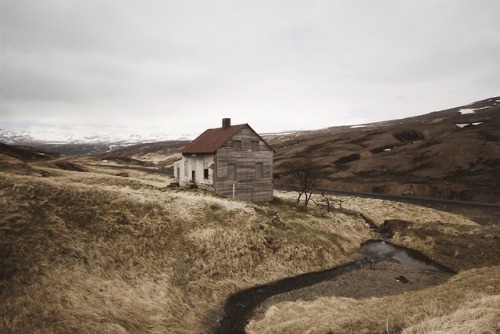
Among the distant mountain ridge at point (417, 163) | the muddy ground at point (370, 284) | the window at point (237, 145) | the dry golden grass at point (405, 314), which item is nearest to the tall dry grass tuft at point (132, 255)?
the muddy ground at point (370, 284)

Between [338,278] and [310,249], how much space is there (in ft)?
12.8

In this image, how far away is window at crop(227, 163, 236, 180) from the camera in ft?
128

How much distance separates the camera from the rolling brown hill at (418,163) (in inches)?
2084

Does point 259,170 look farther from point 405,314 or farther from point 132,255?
point 405,314

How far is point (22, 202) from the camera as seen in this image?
19.3 m

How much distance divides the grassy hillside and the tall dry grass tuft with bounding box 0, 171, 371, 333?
7 centimetres

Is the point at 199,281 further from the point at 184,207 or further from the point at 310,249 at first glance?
the point at 310,249

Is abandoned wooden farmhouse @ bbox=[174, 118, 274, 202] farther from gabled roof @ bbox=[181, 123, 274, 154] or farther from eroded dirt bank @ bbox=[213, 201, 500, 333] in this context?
eroded dirt bank @ bbox=[213, 201, 500, 333]

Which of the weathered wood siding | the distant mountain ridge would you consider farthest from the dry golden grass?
the distant mountain ridge

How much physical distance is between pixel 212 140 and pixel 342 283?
25788 millimetres

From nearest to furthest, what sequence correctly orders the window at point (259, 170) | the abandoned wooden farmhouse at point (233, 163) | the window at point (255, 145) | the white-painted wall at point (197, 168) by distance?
the abandoned wooden farmhouse at point (233, 163) < the white-painted wall at point (197, 168) < the window at point (255, 145) < the window at point (259, 170)

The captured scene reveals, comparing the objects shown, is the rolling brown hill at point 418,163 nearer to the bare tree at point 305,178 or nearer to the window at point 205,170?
the bare tree at point 305,178

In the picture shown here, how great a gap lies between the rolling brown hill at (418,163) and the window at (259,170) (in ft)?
86.4

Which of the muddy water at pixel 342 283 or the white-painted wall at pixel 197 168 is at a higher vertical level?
the white-painted wall at pixel 197 168
